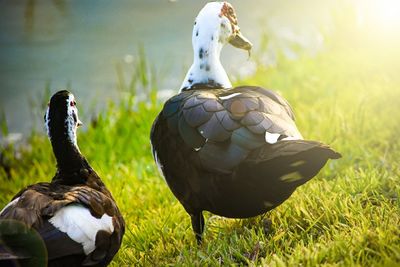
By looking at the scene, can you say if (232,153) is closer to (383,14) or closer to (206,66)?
(206,66)

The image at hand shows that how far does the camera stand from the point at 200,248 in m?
3.67

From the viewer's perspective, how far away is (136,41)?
850 centimetres

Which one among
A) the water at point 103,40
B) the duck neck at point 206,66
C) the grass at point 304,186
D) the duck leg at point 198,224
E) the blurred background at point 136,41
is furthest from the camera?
the water at point 103,40

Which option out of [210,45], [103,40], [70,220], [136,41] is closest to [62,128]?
[70,220]

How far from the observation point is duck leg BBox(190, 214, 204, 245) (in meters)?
3.67

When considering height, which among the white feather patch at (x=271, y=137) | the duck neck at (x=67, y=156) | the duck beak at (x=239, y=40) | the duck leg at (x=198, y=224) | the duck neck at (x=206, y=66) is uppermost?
the duck beak at (x=239, y=40)

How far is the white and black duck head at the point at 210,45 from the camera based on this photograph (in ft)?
13.5

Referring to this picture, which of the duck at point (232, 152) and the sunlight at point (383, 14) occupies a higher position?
the sunlight at point (383, 14)

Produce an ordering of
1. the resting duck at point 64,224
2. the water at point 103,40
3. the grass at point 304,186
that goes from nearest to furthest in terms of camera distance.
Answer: the resting duck at point 64,224 → the grass at point 304,186 → the water at point 103,40

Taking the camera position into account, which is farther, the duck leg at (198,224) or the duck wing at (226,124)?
the duck leg at (198,224)

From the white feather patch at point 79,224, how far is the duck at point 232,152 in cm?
50

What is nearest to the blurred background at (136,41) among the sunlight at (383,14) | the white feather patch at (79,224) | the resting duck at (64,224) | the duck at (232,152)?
the sunlight at (383,14)

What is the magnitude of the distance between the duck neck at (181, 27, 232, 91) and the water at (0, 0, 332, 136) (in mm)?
2642

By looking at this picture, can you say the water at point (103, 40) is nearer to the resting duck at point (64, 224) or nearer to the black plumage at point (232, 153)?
the black plumage at point (232, 153)
